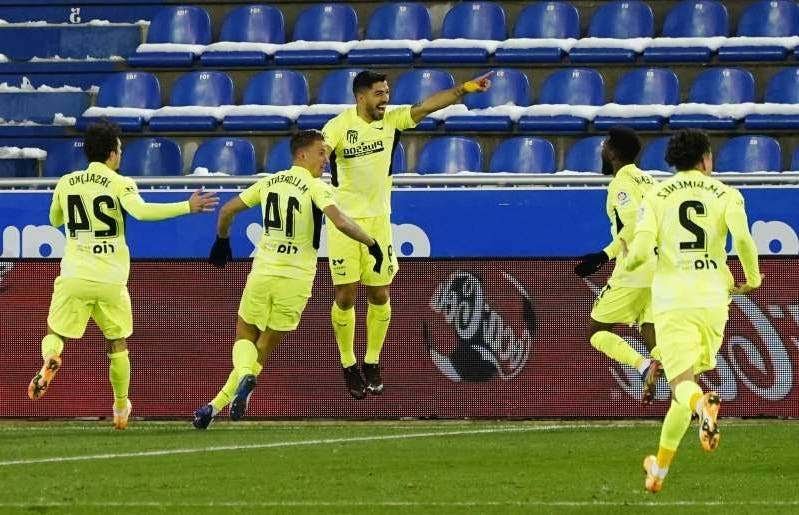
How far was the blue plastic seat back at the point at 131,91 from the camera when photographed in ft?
63.4

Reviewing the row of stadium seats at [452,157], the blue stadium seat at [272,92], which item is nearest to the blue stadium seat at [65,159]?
the row of stadium seats at [452,157]

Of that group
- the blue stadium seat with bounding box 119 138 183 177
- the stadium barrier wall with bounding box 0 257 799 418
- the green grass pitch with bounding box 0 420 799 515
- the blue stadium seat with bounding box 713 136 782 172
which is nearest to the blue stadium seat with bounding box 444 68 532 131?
the blue stadium seat with bounding box 713 136 782 172

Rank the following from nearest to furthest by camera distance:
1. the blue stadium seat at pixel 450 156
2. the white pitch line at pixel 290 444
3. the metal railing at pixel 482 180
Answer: the white pitch line at pixel 290 444 < the metal railing at pixel 482 180 < the blue stadium seat at pixel 450 156

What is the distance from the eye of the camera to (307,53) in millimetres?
19172

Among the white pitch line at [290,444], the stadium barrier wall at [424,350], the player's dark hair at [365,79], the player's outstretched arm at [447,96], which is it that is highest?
the player's dark hair at [365,79]

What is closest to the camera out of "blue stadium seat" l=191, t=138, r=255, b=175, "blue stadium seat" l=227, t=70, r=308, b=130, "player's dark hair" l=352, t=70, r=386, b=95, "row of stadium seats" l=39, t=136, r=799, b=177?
"player's dark hair" l=352, t=70, r=386, b=95

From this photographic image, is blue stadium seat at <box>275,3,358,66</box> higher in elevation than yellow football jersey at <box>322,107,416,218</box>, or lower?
higher

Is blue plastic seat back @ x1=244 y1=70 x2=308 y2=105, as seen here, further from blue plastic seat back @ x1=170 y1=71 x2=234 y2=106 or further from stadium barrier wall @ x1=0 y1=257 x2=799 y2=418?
Result: stadium barrier wall @ x1=0 y1=257 x2=799 y2=418

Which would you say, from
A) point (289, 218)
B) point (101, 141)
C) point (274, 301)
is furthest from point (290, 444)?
point (101, 141)

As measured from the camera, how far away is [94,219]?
1251cm

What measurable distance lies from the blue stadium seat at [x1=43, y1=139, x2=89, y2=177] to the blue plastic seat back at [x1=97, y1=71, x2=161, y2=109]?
642 millimetres

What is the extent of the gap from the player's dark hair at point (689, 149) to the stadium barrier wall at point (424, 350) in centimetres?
451

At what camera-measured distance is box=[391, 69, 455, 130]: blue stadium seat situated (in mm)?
18219

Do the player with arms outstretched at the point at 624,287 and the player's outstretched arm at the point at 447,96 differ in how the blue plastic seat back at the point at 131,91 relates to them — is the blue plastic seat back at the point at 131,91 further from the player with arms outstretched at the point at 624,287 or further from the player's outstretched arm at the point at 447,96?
the player with arms outstretched at the point at 624,287
